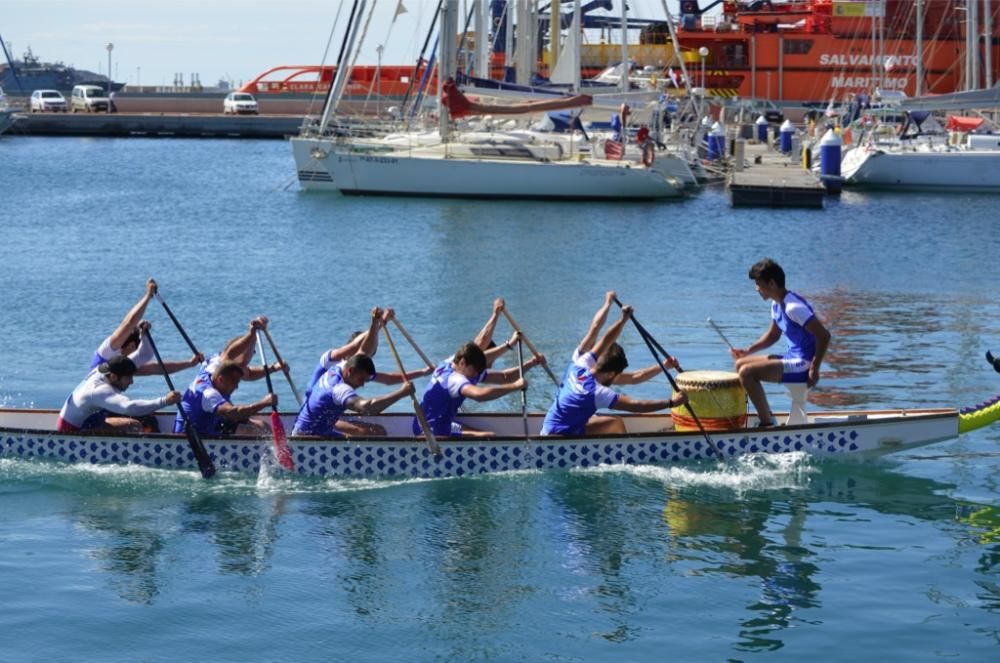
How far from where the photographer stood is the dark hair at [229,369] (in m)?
15.2

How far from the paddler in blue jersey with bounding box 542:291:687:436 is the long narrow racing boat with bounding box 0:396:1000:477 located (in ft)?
0.86

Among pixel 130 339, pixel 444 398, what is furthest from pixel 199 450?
pixel 444 398

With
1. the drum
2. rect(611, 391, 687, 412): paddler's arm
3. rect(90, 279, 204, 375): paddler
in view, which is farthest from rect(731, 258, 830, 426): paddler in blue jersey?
rect(90, 279, 204, 375): paddler

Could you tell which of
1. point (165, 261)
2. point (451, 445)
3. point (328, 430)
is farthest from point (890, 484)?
point (165, 261)

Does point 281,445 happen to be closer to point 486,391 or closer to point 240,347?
point 240,347

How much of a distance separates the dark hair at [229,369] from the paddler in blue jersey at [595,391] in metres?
3.17

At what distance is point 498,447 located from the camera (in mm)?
15469

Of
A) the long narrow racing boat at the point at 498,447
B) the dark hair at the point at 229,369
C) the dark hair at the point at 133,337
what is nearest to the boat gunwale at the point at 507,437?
the long narrow racing boat at the point at 498,447

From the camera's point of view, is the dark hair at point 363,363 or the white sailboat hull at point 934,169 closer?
the dark hair at point 363,363

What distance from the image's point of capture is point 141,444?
1544 centimetres

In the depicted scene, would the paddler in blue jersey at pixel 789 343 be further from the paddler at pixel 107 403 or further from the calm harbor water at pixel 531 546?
the paddler at pixel 107 403

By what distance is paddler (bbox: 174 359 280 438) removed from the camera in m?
15.2

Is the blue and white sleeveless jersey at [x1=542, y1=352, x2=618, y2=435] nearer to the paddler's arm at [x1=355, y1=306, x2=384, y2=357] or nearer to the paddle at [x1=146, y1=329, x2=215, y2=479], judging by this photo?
the paddler's arm at [x1=355, y1=306, x2=384, y2=357]

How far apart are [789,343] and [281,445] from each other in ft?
17.0
